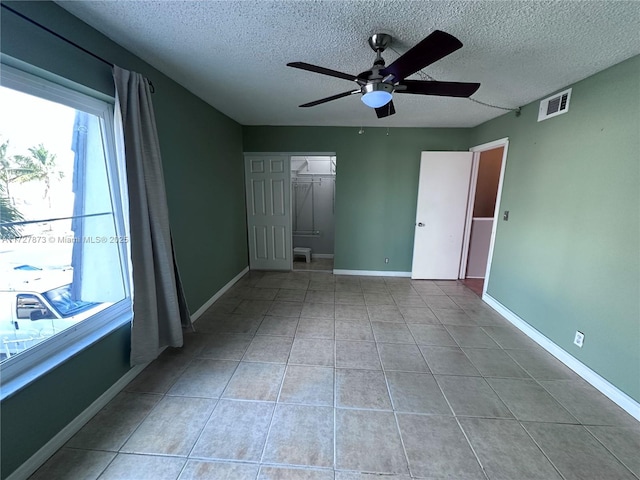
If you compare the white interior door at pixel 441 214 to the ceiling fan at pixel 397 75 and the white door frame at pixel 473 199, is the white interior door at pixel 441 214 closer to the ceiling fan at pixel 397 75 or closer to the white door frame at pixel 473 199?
the white door frame at pixel 473 199

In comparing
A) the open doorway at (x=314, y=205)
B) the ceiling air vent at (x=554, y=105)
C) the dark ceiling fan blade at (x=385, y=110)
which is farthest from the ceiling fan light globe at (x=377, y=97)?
the open doorway at (x=314, y=205)

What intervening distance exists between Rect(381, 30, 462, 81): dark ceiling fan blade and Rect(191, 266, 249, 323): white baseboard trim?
282cm

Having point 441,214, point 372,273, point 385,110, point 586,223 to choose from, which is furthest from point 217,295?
point 586,223

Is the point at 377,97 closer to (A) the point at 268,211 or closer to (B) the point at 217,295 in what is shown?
(B) the point at 217,295

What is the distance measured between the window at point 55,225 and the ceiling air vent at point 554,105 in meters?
3.62

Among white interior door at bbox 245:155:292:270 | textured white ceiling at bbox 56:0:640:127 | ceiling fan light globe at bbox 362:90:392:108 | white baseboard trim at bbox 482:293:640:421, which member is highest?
textured white ceiling at bbox 56:0:640:127

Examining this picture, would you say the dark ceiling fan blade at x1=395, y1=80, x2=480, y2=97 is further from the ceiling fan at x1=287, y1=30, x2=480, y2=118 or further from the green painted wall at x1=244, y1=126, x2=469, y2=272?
the green painted wall at x1=244, y1=126, x2=469, y2=272

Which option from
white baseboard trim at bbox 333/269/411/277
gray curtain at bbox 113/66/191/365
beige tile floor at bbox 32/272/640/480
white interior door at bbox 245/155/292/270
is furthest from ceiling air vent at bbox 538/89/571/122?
gray curtain at bbox 113/66/191/365

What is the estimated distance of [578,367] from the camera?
6.58ft

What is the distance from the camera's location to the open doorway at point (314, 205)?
5.46 metres

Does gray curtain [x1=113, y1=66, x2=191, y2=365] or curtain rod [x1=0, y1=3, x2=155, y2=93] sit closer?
curtain rod [x1=0, y1=3, x2=155, y2=93]

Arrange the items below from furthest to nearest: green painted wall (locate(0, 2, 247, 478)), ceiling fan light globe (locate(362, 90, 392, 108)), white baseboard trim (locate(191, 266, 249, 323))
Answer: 1. white baseboard trim (locate(191, 266, 249, 323))
2. ceiling fan light globe (locate(362, 90, 392, 108))
3. green painted wall (locate(0, 2, 247, 478))

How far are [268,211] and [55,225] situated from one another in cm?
293

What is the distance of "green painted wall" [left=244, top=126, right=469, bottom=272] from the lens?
3869mm
